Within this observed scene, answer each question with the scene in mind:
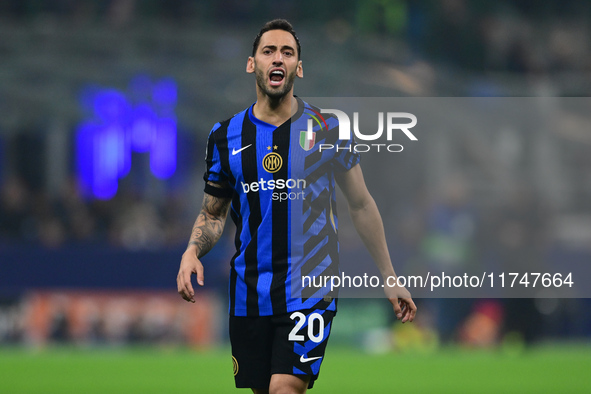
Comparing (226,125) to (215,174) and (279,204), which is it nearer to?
(215,174)

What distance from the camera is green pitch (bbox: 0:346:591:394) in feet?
27.3

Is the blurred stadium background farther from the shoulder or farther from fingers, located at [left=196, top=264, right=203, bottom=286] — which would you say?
fingers, located at [left=196, top=264, right=203, bottom=286]

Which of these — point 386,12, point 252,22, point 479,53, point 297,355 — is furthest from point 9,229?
point 297,355

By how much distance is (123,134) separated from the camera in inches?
558

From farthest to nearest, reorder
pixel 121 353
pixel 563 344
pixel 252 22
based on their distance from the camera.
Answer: pixel 252 22, pixel 563 344, pixel 121 353

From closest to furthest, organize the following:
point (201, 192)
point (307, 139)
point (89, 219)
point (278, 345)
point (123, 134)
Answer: point (278, 345) → point (307, 139) → point (89, 219) → point (201, 192) → point (123, 134)

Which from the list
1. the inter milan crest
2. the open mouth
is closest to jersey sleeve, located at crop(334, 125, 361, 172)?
the inter milan crest

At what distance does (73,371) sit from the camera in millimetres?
9367

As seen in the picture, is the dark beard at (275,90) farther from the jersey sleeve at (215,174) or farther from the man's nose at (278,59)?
the jersey sleeve at (215,174)

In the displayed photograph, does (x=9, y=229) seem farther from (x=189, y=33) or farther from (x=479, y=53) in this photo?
(x=479, y=53)

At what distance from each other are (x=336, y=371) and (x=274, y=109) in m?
5.65

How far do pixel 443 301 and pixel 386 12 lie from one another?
5552 mm

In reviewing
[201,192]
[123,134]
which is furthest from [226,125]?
[123,134]

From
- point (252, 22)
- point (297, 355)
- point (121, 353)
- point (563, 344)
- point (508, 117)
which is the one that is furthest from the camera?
point (252, 22)
